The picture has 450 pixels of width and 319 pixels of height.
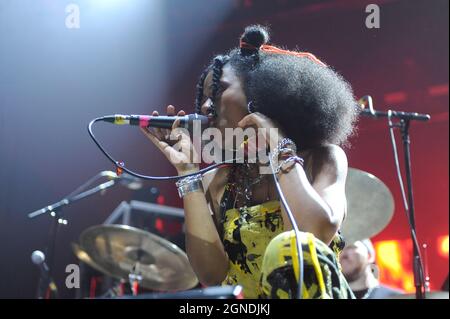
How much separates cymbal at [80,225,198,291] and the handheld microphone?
4.70ft

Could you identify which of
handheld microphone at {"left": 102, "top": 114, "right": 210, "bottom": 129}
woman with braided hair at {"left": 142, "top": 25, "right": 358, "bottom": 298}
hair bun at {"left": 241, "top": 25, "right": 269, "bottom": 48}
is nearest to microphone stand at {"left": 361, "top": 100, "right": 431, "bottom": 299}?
woman with braided hair at {"left": 142, "top": 25, "right": 358, "bottom": 298}

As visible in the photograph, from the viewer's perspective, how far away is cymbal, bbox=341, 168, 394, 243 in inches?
96.0

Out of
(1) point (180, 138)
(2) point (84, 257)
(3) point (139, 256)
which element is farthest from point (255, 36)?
(2) point (84, 257)

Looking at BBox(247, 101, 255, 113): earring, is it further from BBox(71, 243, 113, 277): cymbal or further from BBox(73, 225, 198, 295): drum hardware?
BBox(71, 243, 113, 277): cymbal

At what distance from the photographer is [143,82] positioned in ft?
10.8

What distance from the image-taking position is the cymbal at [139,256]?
3.05m

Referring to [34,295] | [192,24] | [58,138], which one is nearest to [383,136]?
[192,24]

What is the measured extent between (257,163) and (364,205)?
3.40 ft

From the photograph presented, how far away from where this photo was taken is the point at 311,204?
1303 millimetres

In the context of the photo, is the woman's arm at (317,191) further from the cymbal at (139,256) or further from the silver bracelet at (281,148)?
the cymbal at (139,256)

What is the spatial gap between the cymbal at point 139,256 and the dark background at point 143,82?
368mm

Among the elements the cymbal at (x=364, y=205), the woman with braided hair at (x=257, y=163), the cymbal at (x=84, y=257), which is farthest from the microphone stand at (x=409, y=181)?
the cymbal at (x=84, y=257)

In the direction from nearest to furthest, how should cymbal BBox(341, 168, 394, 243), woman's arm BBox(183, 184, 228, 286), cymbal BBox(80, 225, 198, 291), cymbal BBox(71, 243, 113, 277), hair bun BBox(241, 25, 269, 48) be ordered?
1. woman's arm BBox(183, 184, 228, 286)
2. hair bun BBox(241, 25, 269, 48)
3. cymbal BBox(341, 168, 394, 243)
4. cymbal BBox(80, 225, 198, 291)
5. cymbal BBox(71, 243, 113, 277)

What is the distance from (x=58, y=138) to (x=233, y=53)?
140 centimetres
